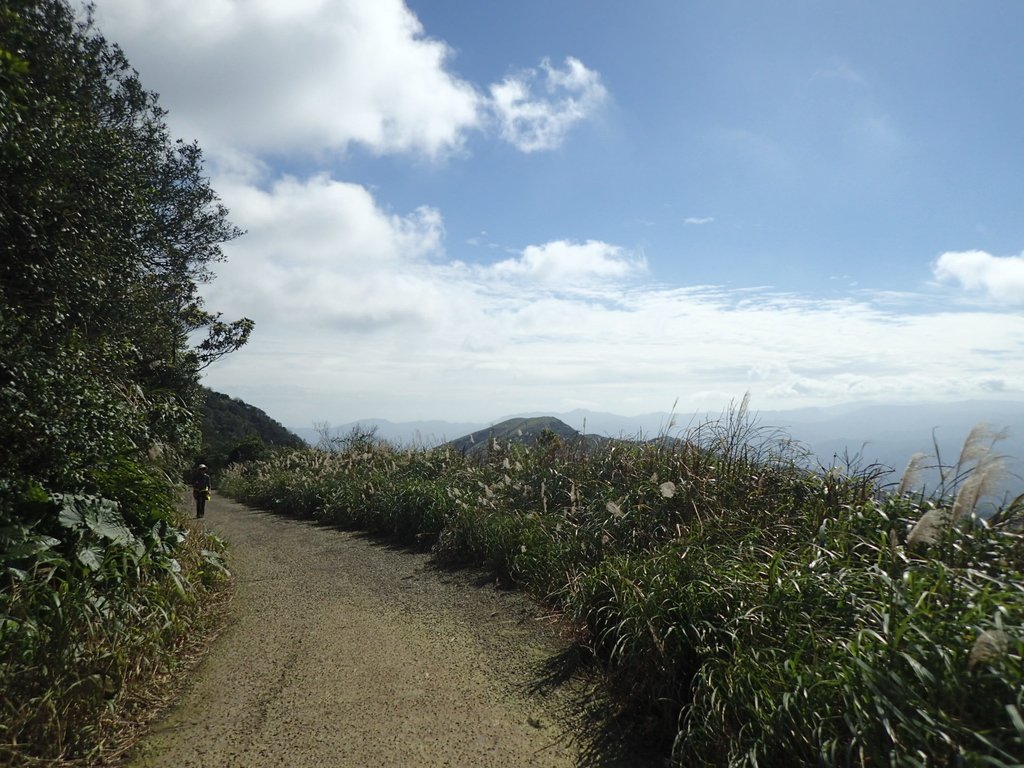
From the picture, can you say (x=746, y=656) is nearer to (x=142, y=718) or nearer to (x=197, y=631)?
(x=142, y=718)

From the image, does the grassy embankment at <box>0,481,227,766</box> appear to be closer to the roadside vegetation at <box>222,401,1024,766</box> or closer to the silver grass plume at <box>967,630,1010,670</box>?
the roadside vegetation at <box>222,401,1024,766</box>

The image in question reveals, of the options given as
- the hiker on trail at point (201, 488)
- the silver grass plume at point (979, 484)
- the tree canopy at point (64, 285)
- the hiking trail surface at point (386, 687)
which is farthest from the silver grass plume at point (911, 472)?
the hiker on trail at point (201, 488)

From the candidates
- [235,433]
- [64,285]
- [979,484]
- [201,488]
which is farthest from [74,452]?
[235,433]

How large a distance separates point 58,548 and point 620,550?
4491 mm

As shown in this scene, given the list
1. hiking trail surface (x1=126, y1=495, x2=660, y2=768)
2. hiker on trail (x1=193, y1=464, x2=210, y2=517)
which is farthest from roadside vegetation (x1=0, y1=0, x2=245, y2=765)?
hiker on trail (x1=193, y1=464, x2=210, y2=517)

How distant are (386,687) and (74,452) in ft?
9.09

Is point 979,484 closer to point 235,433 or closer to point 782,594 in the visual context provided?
point 782,594

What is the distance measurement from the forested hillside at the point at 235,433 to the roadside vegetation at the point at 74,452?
48.9ft

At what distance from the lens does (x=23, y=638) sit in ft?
10.1

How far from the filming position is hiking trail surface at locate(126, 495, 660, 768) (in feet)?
10.6

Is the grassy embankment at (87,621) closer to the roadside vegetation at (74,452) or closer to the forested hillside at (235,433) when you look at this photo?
the roadside vegetation at (74,452)

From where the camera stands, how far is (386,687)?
13.0ft

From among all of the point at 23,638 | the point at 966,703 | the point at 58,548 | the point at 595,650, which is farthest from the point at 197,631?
the point at 966,703

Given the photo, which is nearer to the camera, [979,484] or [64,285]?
[979,484]
